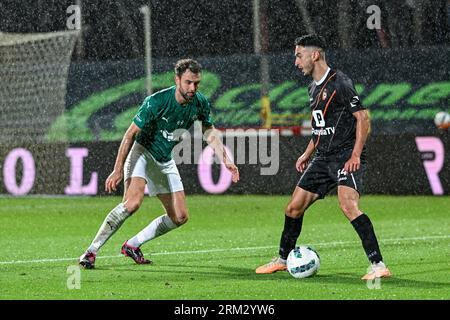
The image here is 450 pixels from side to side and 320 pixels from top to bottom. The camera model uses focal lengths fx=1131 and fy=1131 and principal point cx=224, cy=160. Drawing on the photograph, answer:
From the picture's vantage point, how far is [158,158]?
435 inches

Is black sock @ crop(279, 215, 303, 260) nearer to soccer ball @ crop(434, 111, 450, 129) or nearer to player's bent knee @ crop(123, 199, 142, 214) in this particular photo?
player's bent knee @ crop(123, 199, 142, 214)

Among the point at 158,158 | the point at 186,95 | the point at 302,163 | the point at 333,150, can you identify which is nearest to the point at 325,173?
the point at 333,150

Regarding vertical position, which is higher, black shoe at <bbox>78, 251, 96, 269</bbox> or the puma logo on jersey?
the puma logo on jersey

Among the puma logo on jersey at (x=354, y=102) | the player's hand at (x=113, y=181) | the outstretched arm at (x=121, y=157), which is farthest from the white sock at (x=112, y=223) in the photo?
the puma logo on jersey at (x=354, y=102)

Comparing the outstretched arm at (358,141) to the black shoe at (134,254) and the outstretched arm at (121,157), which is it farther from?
the black shoe at (134,254)

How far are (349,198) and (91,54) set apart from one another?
31.5 metres

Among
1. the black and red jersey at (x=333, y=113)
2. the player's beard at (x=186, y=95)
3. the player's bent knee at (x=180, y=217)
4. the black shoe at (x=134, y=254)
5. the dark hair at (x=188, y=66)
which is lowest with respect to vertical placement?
the black shoe at (x=134, y=254)

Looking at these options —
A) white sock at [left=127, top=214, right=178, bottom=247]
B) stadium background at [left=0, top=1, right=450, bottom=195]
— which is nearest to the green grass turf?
white sock at [left=127, top=214, right=178, bottom=247]

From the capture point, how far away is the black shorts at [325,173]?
9.77m

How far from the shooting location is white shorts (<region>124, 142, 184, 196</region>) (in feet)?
36.1

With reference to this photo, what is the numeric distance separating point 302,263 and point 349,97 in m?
1.48

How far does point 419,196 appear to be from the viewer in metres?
21.8
